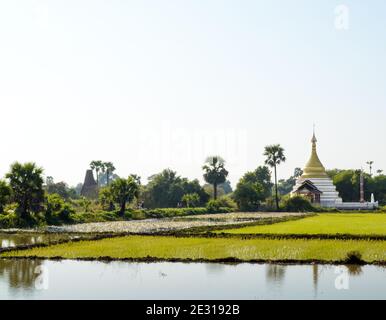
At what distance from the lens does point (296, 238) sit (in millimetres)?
37625

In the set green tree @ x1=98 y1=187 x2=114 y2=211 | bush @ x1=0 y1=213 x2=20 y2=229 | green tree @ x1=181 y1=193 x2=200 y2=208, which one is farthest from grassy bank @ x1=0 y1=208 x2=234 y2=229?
green tree @ x1=181 y1=193 x2=200 y2=208

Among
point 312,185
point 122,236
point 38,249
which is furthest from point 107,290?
point 312,185

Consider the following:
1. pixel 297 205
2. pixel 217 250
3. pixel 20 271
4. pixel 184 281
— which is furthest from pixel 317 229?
pixel 297 205

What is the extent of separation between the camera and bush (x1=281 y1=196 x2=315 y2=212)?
91.5 m

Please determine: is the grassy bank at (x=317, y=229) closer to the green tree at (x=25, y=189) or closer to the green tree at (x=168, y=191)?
the green tree at (x=25, y=189)

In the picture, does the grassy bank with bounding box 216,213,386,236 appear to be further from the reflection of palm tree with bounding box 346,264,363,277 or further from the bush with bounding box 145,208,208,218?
the bush with bounding box 145,208,208,218

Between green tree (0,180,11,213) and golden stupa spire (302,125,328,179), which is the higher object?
golden stupa spire (302,125,328,179)

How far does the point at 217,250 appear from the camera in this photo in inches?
1190

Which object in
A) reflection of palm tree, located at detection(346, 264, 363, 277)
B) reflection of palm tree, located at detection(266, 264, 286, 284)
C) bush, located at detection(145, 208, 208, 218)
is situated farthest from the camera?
bush, located at detection(145, 208, 208, 218)

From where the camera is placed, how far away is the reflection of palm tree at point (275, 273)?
2170cm

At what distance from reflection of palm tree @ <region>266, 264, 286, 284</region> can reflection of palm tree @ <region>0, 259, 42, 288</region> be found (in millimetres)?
8210

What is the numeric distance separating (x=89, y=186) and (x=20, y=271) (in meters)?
99.2

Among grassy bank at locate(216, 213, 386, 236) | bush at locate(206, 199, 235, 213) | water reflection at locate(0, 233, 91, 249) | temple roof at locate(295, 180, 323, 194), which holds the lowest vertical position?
water reflection at locate(0, 233, 91, 249)
